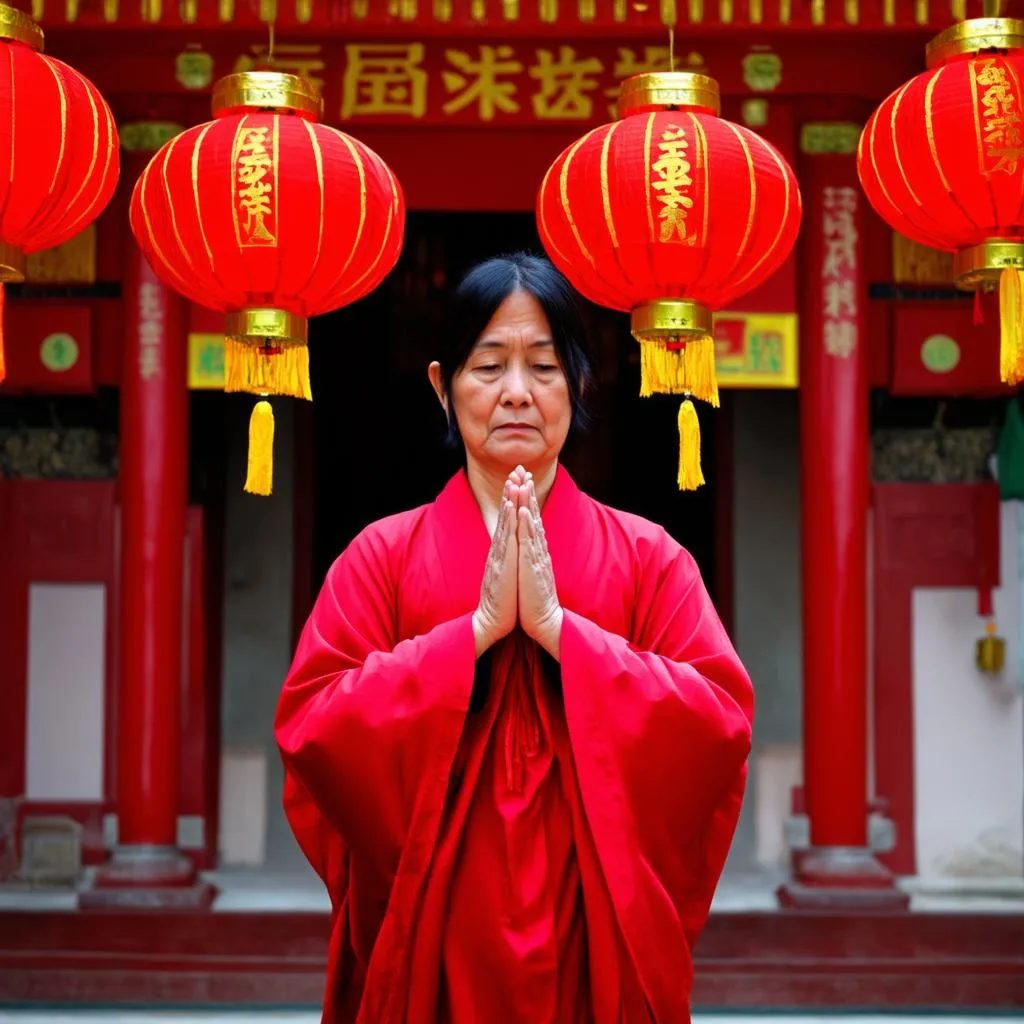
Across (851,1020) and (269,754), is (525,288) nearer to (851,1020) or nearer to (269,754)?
(851,1020)

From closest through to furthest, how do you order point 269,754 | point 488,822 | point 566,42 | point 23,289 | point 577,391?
point 488,822 → point 577,391 → point 566,42 → point 23,289 → point 269,754

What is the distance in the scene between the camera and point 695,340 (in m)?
4.43

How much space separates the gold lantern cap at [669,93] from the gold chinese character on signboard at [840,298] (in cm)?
236

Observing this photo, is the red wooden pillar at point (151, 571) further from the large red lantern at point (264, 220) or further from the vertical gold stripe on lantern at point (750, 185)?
the vertical gold stripe on lantern at point (750, 185)

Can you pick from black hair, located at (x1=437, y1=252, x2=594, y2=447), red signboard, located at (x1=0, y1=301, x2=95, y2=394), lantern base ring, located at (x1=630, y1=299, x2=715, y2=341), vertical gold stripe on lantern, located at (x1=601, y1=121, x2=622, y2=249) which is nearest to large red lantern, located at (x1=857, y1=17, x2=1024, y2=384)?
lantern base ring, located at (x1=630, y1=299, x2=715, y2=341)

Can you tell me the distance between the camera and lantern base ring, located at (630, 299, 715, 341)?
4340mm

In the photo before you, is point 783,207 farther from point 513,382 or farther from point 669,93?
point 513,382

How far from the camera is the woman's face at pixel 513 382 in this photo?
2.70 metres

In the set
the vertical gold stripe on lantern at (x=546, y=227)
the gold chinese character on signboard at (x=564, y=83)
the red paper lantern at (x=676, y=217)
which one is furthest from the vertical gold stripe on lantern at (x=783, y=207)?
the gold chinese character on signboard at (x=564, y=83)

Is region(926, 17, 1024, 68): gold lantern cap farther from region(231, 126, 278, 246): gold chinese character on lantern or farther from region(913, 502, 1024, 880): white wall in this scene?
region(913, 502, 1024, 880): white wall

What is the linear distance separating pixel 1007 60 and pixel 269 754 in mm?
5270

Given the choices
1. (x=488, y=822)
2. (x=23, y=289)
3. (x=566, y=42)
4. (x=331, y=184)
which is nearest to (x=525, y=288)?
(x=488, y=822)

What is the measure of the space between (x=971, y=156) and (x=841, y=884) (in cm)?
334

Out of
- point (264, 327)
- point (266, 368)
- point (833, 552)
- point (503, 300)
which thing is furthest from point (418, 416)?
point (503, 300)
